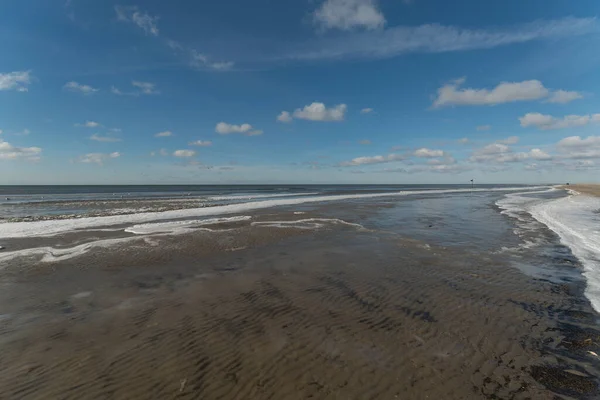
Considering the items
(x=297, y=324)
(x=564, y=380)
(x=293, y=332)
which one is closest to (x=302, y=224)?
(x=297, y=324)

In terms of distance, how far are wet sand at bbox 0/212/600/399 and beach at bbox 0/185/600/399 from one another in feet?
0.10

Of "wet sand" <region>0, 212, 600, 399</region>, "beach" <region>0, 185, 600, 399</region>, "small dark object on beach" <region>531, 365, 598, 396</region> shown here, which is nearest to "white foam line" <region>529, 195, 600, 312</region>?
"beach" <region>0, 185, 600, 399</region>

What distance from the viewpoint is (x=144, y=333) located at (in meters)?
6.19

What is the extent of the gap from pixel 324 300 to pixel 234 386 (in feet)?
12.1

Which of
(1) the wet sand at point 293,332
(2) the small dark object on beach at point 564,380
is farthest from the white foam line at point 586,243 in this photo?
(2) the small dark object on beach at point 564,380

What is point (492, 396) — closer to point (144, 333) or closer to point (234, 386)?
point (234, 386)

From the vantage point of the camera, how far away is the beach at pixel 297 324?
467 cm

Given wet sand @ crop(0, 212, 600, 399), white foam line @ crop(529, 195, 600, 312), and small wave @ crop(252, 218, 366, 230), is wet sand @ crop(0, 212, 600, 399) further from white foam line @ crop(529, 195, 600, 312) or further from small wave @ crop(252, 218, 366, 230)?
small wave @ crop(252, 218, 366, 230)

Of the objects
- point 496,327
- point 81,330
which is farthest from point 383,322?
point 81,330

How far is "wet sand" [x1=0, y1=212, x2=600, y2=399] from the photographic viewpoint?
463cm

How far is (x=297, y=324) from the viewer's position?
6.59 m

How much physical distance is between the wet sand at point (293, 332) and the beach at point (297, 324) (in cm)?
3

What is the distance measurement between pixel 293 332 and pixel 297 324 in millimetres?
357

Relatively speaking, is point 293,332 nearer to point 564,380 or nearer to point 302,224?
point 564,380
